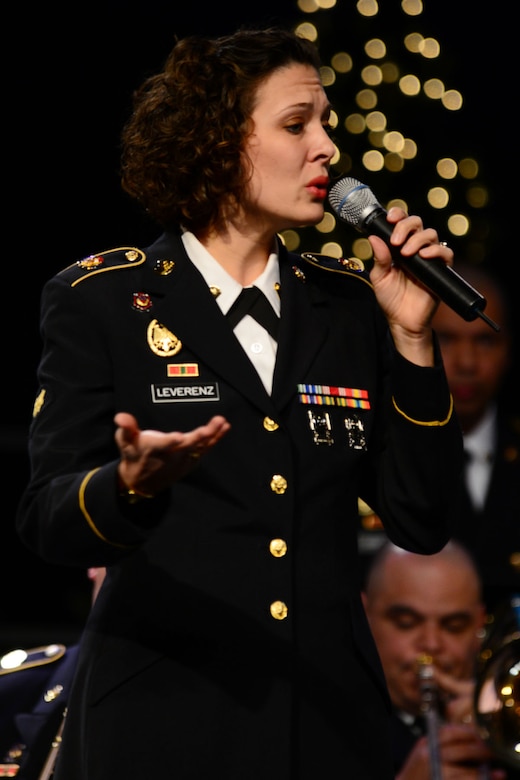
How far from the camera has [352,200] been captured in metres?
2.03

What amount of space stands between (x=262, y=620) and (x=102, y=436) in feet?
1.04

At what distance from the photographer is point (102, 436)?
1797 mm

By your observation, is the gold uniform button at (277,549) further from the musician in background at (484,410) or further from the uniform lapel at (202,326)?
the musician in background at (484,410)

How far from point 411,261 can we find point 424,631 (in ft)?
5.94

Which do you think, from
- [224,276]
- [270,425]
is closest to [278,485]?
[270,425]

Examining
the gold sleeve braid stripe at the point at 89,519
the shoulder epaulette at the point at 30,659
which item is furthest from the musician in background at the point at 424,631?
the gold sleeve braid stripe at the point at 89,519

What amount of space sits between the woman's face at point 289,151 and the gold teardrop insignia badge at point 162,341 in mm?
243

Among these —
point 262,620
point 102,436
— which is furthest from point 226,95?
point 262,620

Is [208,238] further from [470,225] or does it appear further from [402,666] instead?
[470,225]

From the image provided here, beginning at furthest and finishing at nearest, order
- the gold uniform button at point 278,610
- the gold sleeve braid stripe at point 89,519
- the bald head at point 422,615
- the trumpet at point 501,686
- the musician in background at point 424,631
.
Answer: the bald head at point 422,615 → the musician in background at point 424,631 → the trumpet at point 501,686 → the gold uniform button at point 278,610 → the gold sleeve braid stripe at point 89,519

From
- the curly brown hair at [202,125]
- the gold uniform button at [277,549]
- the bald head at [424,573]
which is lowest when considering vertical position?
the bald head at [424,573]

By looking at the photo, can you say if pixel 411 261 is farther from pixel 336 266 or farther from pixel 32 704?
pixel 32 704

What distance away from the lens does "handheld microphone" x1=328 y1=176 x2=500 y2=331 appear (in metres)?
1.83

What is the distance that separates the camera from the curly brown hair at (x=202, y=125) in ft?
6.68
